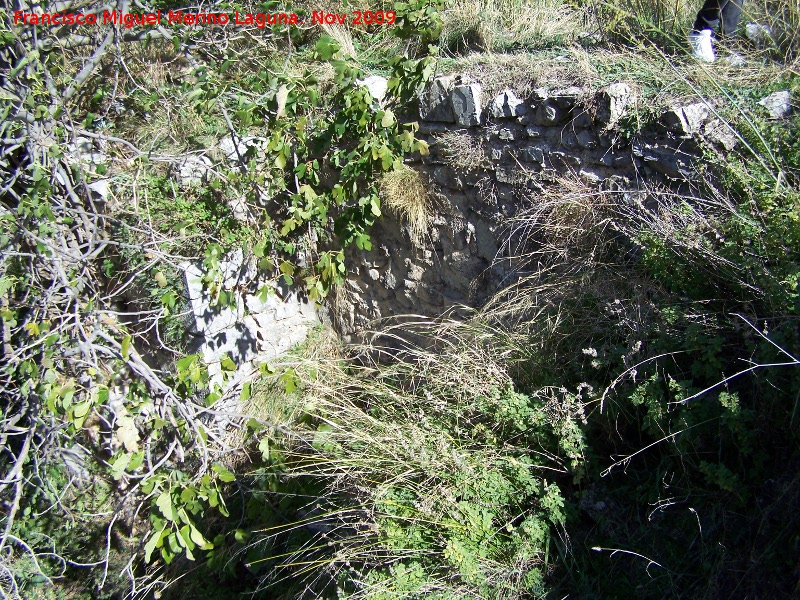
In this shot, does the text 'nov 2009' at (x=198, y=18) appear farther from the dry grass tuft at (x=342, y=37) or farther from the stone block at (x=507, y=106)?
the stone block at (x=507, y=106)

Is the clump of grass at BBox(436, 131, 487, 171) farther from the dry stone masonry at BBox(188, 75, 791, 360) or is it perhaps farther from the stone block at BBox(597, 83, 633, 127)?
the stone block at BBox(597, 83, 633, 127)

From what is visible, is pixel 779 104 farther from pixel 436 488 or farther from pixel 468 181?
pixel 436 488

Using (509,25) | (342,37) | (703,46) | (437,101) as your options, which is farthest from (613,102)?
(342,37)

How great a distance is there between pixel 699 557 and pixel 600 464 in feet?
1.74

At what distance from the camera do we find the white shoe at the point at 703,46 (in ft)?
10.5

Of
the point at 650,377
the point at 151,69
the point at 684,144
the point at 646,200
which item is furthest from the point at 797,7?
the point at 151,69

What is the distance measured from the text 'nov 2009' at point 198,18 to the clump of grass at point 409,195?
3.65 ft

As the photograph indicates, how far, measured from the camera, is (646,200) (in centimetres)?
289

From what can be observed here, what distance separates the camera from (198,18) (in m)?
3.95

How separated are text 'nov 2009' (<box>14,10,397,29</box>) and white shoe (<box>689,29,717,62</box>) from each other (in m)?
1.86

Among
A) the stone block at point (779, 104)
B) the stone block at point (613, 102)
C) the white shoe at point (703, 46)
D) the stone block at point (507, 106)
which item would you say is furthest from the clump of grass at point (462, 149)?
the stone block at point (779, 104)

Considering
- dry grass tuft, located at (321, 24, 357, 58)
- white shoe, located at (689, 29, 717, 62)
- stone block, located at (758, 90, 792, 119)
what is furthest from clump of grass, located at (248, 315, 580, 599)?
dry grass tuft, located at (321, 24, 357, 58)

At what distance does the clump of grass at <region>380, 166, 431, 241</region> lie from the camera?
3791 mm

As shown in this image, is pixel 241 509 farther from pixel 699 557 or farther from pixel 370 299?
pixel 699 557
